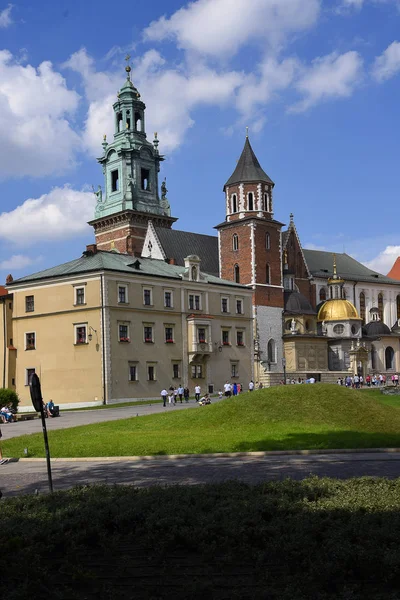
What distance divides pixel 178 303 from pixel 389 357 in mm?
45654

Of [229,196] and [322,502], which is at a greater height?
[229,196]

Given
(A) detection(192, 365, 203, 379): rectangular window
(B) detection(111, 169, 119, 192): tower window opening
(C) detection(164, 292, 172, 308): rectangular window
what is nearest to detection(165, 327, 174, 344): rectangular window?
(C) detection(164, 292, 172, 308): rectangular window

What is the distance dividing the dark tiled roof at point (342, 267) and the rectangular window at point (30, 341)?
5387 cm

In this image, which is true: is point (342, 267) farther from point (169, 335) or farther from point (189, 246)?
point (169, 335)

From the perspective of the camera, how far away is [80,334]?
61.0 m

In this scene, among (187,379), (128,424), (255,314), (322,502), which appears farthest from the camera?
(255,314)

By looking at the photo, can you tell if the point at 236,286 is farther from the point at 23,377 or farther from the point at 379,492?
the point at 379,492

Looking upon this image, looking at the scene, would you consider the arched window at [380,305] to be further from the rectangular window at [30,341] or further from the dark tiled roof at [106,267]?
the rectangular window at [30,341]

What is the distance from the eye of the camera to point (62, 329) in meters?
61.8

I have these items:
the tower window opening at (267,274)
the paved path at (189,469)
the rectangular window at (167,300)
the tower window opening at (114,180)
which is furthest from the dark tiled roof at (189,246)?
the paved path at (189,469)

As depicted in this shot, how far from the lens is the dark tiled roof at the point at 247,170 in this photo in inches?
3570

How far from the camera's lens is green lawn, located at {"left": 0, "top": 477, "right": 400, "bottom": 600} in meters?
7.31

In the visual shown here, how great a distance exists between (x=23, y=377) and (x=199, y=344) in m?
15.6

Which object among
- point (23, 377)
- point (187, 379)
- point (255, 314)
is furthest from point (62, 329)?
point (255, 314)
